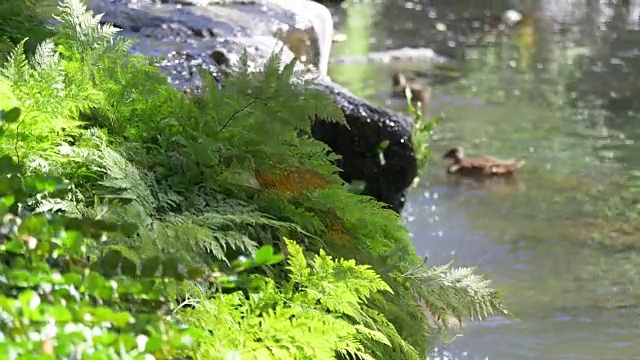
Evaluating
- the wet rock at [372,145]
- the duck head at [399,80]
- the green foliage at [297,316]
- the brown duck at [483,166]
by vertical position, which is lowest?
the duck head at [399,80]

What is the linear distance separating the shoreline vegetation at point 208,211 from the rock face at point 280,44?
175cm

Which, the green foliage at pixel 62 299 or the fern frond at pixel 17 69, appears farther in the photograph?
the fern frond at pixel 17 69

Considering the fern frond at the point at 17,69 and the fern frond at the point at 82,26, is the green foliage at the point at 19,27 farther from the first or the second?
the fern frond at the point at 17,69

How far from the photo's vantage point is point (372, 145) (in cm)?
492

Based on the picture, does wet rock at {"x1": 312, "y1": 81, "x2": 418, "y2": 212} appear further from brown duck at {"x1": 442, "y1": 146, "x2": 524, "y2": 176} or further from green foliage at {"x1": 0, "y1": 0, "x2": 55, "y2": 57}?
brown duck at {"x1": 442, "y1": 146, "x2": 524, "y2": 176}

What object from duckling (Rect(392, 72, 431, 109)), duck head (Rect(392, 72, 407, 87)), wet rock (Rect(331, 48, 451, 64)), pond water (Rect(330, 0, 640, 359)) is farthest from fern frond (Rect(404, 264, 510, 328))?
wet rock (Rect(331, 48, 451, 64))

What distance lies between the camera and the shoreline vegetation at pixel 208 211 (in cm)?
146

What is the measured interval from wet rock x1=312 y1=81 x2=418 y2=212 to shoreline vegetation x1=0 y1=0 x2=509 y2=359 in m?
2.19

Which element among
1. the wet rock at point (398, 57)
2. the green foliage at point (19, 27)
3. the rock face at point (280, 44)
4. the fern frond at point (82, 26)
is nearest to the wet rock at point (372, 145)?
the rock face at point (280, 44)

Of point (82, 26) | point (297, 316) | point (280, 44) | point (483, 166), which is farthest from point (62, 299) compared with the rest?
point (483, 166)

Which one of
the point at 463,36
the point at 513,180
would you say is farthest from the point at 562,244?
the point at 463,36

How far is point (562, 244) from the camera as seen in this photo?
242 inches

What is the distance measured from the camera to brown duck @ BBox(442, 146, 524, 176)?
24.9 ft

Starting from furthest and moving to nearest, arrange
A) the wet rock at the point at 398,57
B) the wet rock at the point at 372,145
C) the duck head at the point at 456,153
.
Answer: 1. the wet rock at the point at 398,57
2. the duck head at the point at 456,153
3. the wet rock at the point at 372,145
